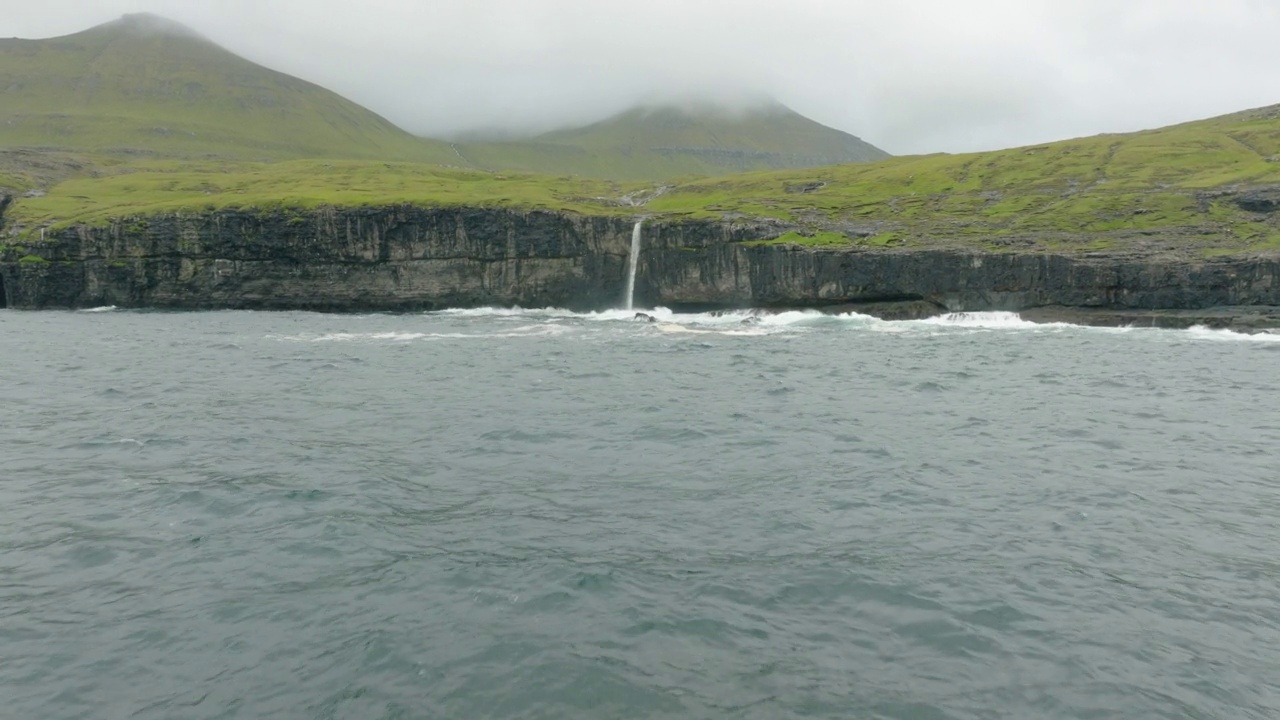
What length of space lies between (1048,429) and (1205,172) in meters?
94.8

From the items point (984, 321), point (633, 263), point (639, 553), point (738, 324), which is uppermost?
point (633, 263)

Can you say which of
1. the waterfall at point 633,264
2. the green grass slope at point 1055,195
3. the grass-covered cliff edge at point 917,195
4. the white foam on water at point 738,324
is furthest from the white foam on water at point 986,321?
the waterfall at point 633,264

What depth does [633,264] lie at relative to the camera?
315 ft

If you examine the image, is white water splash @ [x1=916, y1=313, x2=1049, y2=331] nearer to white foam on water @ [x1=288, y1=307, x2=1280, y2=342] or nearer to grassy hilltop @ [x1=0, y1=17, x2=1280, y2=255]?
white foam on water @ [x1=288, y1=307, x2=1280, y2=342]

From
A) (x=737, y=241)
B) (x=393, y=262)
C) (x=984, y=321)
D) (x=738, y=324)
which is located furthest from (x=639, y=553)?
(x=393, y=262)

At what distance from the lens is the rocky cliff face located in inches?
3632

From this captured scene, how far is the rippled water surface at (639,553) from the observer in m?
12.0

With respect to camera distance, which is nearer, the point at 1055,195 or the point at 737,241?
the point at 737,241

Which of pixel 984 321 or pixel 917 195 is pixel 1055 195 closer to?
pixel 917 195

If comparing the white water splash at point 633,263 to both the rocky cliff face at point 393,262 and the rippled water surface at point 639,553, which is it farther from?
the rippled water surface at point 639,553

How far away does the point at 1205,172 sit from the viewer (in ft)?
335

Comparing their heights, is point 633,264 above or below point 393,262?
below

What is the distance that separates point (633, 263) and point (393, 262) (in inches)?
1101

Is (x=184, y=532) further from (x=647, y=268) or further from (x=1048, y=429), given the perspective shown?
(x=647, y=268)
